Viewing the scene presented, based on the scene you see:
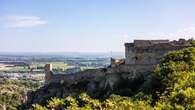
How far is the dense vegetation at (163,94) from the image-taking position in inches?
1437

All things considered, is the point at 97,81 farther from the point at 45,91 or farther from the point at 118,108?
the point at 118,108

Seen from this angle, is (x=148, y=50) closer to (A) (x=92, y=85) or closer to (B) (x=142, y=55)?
(B) (x=142, y=55)

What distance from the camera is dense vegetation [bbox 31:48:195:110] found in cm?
3650

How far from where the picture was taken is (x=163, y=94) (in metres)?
40.9

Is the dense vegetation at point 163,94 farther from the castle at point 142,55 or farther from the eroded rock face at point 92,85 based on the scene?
the eroded rock face at point 92,85

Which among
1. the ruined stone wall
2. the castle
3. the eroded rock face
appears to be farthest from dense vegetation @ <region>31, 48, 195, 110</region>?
the eroded rock face

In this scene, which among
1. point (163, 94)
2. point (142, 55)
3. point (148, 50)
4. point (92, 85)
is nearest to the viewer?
point (163, 94)

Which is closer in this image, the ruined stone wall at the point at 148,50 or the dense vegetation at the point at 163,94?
the dense vegetation at the point at 163,94

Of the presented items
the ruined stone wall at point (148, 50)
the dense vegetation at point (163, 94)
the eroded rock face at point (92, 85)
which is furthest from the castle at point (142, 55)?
the dense vegetation at point (163, 94)

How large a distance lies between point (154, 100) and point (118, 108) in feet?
25.3

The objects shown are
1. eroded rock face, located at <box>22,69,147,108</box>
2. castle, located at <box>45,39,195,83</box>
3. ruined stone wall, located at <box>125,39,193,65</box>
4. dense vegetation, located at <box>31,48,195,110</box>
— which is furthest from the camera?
ruined stone wall, located at <box>125,39,193,65</box>

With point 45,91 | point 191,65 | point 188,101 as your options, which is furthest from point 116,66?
point 188,101

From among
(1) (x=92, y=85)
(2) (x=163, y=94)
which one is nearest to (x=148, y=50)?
(1) (x=92, y=85)

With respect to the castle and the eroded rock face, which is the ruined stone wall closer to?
the castle
